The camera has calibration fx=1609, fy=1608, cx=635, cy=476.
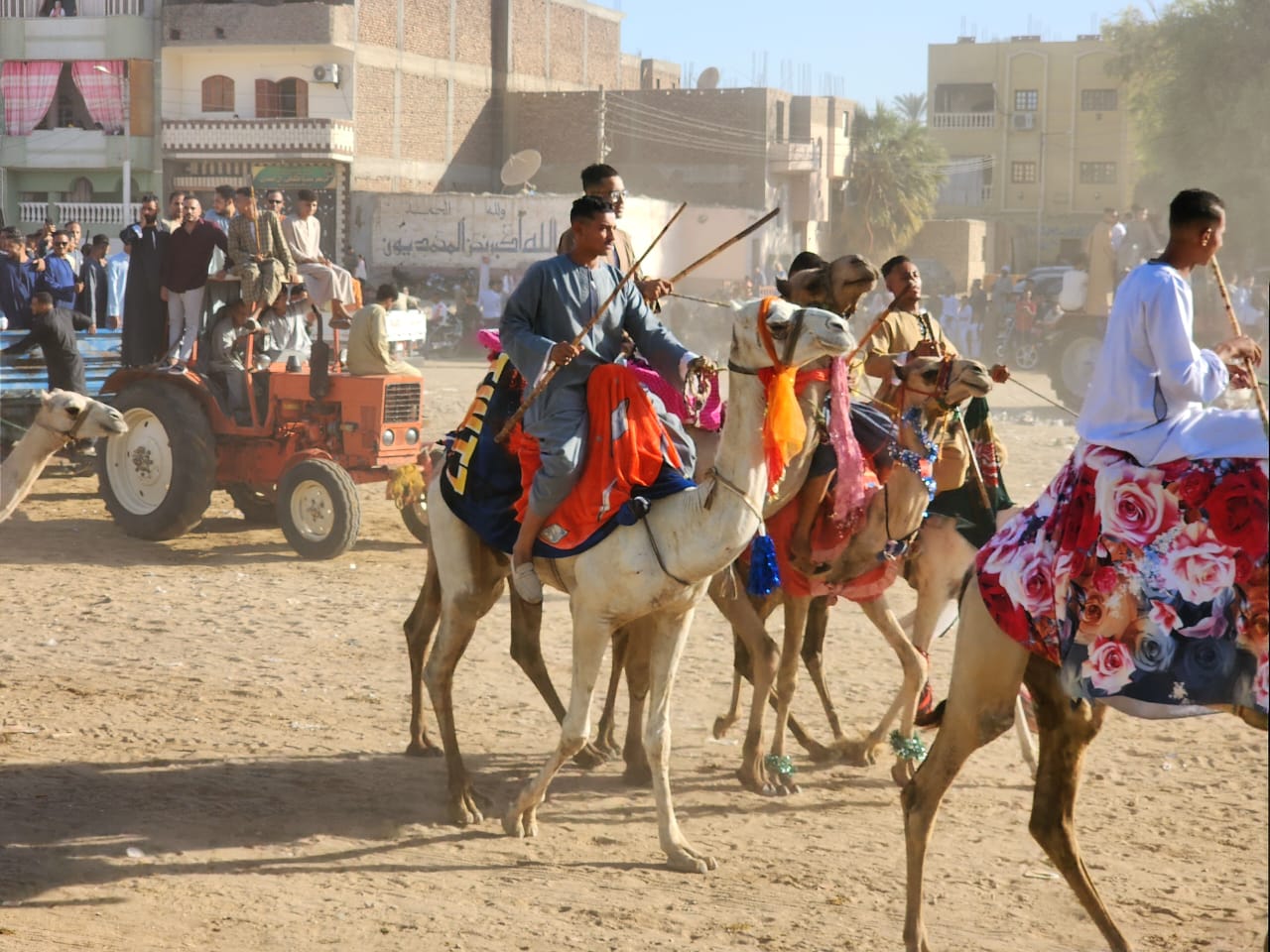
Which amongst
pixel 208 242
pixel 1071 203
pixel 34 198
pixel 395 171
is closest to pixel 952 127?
pixel 1071 203

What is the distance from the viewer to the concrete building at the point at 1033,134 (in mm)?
66062

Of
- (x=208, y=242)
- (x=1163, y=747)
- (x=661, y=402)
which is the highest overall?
(x=208, y=242)

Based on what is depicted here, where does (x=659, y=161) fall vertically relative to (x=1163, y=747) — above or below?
above

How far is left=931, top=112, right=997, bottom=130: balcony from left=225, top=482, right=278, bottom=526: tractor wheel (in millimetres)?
58248

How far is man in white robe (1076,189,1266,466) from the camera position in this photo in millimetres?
4977

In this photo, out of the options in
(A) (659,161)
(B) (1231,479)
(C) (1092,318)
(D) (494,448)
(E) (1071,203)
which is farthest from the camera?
(E) (1071,203)

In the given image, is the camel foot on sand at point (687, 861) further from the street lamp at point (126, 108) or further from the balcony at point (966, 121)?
the balcony at point (966, 121)

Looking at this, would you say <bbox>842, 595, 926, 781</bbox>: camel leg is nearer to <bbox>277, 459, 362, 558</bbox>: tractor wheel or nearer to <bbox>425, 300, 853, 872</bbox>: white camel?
<bbox>425, 300, 853, 872</bbox>: white camel

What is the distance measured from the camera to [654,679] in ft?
22.0

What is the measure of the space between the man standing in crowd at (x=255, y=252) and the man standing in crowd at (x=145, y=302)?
3.72 ft

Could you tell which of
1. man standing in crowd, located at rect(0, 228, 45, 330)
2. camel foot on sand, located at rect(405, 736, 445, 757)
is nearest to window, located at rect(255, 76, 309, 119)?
man standing in crowd, located at rect(0, 228, 45, 330)

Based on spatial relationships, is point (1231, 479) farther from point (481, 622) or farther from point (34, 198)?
point (34, 198)

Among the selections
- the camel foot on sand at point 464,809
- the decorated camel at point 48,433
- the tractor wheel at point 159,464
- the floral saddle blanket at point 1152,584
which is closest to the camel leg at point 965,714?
the floral saddle blanket at point 1152,584

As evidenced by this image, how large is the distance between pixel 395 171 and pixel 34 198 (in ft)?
35.5
